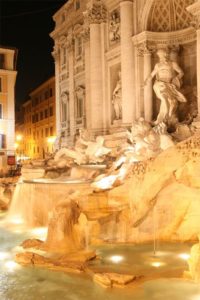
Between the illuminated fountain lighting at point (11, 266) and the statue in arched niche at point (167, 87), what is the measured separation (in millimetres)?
9470

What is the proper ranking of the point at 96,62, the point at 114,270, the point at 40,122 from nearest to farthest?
the point at 114,270, the point at 96,62, the point at 40,122

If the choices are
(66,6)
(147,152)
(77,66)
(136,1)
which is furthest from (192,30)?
(66,6)

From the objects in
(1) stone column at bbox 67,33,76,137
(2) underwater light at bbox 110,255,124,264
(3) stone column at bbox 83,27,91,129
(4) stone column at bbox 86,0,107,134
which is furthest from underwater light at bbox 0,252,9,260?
(1) stone column at bbox 67,33,76,137

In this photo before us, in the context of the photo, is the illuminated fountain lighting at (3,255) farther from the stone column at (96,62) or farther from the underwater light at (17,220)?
the stone column at (96,62)

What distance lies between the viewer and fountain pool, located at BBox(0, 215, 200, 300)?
662 cm

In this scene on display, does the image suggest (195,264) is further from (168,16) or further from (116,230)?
(168,16)

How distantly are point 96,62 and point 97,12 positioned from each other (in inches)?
95.7

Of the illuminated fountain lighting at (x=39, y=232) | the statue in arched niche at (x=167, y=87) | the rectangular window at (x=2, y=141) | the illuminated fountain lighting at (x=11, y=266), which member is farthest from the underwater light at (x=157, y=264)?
the rectangular window at (x=2, y=141)

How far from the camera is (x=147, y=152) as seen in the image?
44.1 ft

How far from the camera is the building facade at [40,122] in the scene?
4672cm

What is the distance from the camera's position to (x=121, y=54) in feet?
60.8

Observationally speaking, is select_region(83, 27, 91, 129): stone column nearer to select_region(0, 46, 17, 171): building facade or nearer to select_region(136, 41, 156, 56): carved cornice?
select_region(136, 41, 156, 56): carved cornice

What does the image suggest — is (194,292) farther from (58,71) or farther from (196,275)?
(58,71)

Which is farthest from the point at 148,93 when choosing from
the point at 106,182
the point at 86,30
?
the point at 106,182
